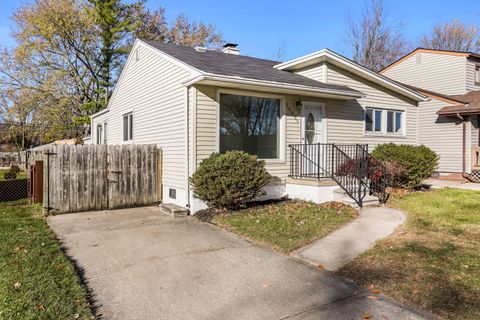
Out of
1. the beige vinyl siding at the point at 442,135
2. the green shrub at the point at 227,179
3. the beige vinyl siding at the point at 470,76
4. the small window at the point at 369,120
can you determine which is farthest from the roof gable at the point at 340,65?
the beige vinyl siding at the point at 470,76

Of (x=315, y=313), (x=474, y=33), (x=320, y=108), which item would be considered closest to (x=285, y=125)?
(x=320, y=108)

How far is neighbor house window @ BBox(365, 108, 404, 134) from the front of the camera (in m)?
12.2

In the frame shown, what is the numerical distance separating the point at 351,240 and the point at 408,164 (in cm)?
565

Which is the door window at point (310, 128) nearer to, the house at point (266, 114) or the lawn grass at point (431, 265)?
the house at point (266, 114)

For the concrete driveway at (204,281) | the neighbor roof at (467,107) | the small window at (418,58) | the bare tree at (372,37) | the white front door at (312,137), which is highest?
the bare tree at (372,37)

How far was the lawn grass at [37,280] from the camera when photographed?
336 cm

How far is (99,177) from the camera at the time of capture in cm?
915

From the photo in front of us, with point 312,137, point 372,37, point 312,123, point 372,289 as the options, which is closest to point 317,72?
point 312,123

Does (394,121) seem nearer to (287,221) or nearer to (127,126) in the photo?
(287,221)

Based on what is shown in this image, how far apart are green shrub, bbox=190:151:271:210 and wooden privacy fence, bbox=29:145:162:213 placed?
7.96ft

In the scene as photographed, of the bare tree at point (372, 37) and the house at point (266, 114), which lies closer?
the house at point (266, 114)

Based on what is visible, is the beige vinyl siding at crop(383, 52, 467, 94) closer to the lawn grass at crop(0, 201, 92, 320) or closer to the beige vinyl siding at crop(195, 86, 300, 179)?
the beige vinyl siding at crop(195, 86, 300, 179)

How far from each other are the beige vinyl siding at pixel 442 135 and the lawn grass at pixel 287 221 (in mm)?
9892

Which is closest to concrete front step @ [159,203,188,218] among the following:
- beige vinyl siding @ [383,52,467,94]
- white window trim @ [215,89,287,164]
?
white window trim @ [215,89,287,164]
